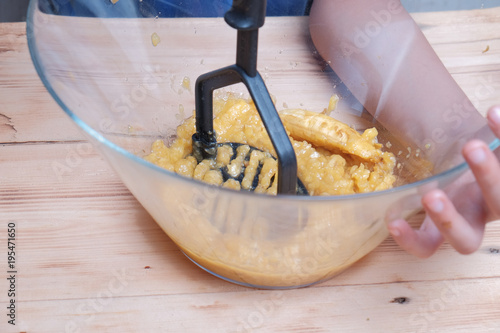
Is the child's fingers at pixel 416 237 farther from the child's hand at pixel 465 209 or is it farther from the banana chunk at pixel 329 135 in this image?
the banana chunk at pixel 329 135

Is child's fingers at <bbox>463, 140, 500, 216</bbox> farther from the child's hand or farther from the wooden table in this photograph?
the wooden table

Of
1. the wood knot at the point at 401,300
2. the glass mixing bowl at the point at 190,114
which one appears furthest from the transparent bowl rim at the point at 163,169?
the wood knot at the point at 401,300

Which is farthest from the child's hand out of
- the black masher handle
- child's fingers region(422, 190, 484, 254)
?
the black masher handle

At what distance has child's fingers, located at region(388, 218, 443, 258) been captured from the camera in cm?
44

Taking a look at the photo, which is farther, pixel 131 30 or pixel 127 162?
pixel 131 30

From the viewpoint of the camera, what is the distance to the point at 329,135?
23.5 inches

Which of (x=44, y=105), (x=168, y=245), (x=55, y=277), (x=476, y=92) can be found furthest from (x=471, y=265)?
(x=44, y=105)

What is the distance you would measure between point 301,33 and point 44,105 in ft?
1.15

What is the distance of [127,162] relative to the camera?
1.28ft

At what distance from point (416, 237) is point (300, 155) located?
0.18 meters

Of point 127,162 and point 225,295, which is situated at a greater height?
point 127,162

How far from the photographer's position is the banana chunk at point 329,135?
592mm

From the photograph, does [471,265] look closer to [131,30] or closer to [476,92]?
[476,92]

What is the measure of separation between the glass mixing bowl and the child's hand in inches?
0.6
